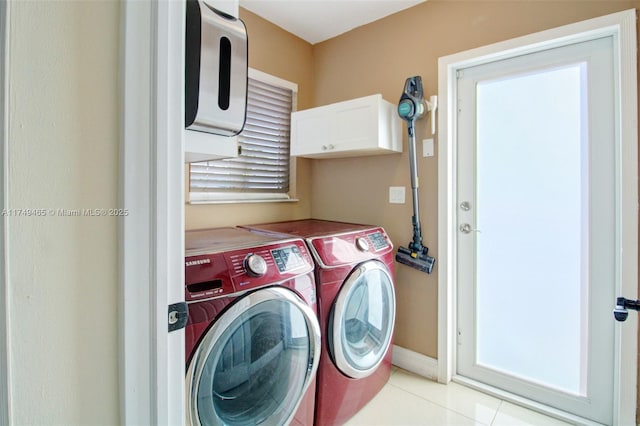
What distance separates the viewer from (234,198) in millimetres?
2193

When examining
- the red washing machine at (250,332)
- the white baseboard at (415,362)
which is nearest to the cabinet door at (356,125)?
the red washing machine at (250,332)

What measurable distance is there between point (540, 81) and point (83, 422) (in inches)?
94.4

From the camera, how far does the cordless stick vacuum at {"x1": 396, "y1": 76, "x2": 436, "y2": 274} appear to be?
1994mm

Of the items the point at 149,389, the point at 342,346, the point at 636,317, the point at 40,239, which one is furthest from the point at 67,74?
the point at 636,317

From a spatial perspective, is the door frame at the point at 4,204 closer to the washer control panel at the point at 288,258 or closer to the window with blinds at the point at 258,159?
the washer control panel at the point at 288,258

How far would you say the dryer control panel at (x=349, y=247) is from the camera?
5.15 ft

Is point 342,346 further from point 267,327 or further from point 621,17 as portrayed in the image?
point 621,17

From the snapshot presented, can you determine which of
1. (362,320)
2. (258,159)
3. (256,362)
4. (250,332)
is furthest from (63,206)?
(258,159)

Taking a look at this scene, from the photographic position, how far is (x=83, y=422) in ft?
1.82

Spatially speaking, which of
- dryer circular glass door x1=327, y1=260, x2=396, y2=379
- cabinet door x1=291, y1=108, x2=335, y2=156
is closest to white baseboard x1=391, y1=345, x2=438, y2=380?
dryer circular glass door x1=327, y1=260, x2=396, y2=379

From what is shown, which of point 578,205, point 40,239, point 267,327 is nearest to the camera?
point 40,239

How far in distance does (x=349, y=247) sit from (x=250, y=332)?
27.6 inches

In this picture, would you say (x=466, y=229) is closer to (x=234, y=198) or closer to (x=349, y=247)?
(x=349, y=247)

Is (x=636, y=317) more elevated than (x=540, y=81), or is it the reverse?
(x=540, y=81)
